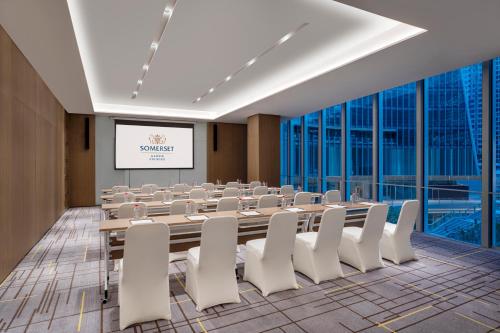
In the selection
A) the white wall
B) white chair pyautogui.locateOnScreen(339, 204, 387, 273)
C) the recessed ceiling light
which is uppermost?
the recessed ceiling light

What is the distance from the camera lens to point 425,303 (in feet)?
10.3

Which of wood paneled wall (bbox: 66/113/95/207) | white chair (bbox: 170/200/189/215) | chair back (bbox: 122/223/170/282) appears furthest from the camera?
wood paneled wall (bbox: 66/113/95/207)

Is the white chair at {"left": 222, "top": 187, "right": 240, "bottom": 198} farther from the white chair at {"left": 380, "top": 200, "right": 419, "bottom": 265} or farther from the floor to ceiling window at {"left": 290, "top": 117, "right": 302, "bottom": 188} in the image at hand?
the floor to ceiling window at {"left": 290, "top": 117, "right": 302, "bottom": 188}

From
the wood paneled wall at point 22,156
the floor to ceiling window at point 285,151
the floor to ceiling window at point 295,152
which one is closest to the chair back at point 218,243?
the wood paneled wall at point 22,156

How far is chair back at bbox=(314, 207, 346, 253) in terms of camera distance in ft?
11.7

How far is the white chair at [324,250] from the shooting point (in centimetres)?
360

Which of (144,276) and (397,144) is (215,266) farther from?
(397,144)

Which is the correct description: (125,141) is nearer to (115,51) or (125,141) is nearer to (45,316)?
(115,51)

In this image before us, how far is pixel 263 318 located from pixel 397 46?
4120 millimetres

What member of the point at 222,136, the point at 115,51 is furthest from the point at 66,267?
the point at 222,136

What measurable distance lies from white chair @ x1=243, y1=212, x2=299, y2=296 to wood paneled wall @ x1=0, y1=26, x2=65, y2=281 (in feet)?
10.6

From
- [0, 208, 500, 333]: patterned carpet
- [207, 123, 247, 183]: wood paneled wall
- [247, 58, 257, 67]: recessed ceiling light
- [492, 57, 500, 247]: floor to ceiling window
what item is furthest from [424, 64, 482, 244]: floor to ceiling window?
[207, 123, 247, 183]: wood paneled wall

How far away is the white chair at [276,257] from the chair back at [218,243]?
0.43m

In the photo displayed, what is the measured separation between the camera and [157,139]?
36.3 ft
